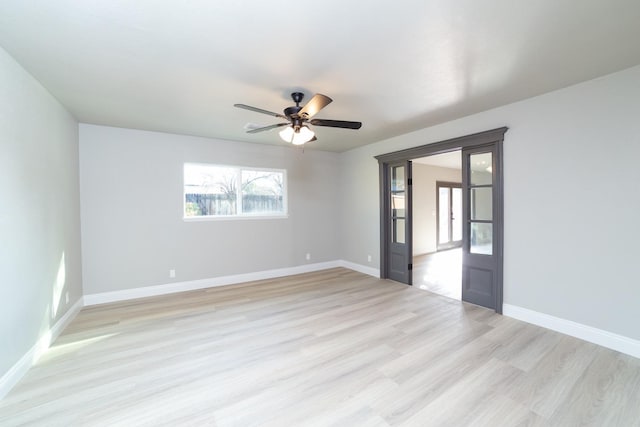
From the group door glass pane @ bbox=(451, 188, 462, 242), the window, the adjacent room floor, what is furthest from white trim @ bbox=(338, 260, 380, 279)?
door glass pane @ bbox=(451, 188, 462, 242)

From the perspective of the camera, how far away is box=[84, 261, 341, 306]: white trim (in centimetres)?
387

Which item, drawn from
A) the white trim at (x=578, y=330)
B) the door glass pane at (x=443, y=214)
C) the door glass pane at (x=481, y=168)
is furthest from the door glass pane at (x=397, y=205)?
the door glass pane at (x=443, y=214)

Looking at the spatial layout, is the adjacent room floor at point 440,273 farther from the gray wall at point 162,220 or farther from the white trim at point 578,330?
the gray wall at point 162,220

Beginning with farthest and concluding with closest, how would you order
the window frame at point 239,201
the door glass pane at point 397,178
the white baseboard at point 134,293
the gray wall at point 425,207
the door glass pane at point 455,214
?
1. the door glass pane at point 455,214
2. the gray wall at point 425,207
3. the door glass pane at point 397,178
4. the window frame at point 239,201
5. the white baseboard at point 134,293

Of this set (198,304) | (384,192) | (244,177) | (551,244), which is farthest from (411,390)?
(244,177)

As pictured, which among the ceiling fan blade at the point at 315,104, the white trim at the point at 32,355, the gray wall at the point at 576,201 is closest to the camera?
the white trim at the point at 32,355

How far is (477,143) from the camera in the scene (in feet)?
11.5

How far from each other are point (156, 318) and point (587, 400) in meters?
4.31

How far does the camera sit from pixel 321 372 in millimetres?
2176

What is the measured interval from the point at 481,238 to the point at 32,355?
5.14m

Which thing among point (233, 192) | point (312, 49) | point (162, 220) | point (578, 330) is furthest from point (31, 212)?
point (578, 330)

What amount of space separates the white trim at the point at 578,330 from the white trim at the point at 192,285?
11.6ft

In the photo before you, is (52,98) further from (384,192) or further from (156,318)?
(384,192)

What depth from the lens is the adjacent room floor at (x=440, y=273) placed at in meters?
4.30
